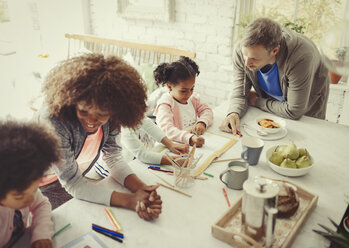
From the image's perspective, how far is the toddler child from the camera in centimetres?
79

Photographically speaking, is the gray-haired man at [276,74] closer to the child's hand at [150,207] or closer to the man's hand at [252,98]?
the man's hand at [252,98]

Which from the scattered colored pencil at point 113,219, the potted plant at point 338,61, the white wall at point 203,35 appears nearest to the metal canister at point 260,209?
the scattered colored pencil at point 113,219

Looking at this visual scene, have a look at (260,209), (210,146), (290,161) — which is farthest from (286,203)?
(210,146)

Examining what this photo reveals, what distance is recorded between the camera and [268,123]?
64.8 inches

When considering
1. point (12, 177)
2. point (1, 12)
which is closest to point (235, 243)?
point (12, 177)

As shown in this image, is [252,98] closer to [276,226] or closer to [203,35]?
[276,226]

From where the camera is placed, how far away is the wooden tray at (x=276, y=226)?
908 millimetres

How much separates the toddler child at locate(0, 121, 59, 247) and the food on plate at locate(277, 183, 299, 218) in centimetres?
72

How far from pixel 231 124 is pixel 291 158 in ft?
1.50

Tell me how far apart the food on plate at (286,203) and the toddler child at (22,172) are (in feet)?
2.37

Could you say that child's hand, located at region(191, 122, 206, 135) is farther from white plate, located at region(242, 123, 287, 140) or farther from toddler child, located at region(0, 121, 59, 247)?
toddler child, located at region(0, 121, 59, 247)

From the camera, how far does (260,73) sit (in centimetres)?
185

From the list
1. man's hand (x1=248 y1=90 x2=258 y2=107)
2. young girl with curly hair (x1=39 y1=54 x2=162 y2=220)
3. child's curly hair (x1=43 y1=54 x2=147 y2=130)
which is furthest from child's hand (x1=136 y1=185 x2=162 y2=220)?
man's hand (x1=248 y1=90 x2=258 y2=107)

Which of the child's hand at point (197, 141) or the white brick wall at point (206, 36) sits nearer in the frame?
the child's hand at point (197, 141)
